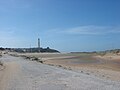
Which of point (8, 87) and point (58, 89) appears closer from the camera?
point (58, 89)

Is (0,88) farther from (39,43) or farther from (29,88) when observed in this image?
(39,43)

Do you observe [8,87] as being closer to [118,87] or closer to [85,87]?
[85,87]

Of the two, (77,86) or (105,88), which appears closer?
(105,88)

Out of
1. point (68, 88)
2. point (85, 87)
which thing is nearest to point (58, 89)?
point (68, 88)

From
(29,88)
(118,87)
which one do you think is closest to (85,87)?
(118,87)

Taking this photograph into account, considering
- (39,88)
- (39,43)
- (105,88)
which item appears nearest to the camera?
(105,88)

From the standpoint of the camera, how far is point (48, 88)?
15.2m

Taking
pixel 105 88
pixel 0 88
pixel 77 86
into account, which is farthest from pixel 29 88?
pixel 105 88

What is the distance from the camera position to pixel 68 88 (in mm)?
14773

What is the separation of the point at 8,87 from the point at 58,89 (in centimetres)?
302

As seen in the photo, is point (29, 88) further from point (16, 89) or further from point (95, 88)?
point (95, 88)

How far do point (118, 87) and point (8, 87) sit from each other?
19.3ft

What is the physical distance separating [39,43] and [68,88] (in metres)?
167

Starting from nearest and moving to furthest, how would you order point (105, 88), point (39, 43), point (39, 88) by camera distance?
point (105, 88) < point (39, 88) < point (39, 43)
